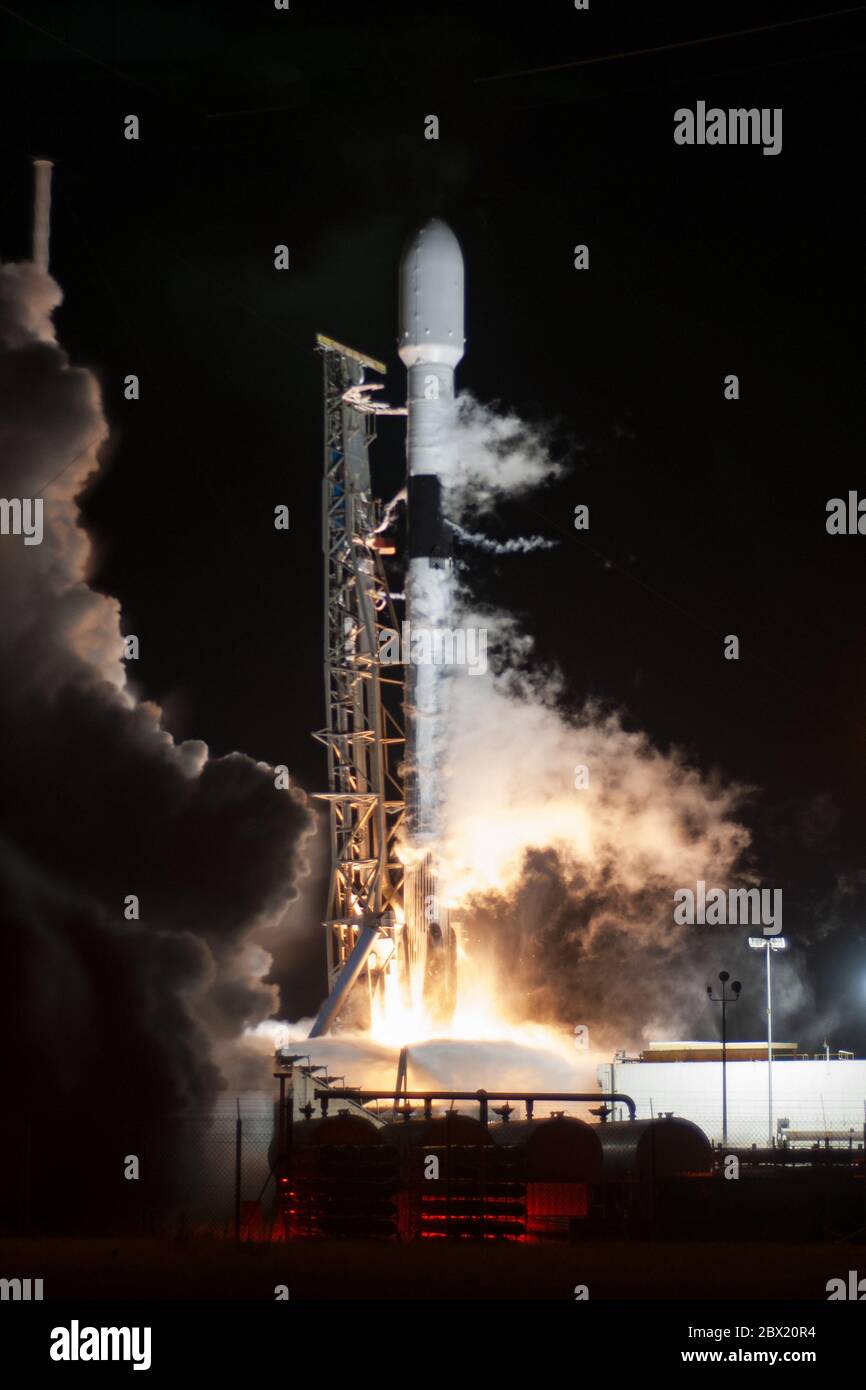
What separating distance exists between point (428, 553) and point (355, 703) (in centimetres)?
370

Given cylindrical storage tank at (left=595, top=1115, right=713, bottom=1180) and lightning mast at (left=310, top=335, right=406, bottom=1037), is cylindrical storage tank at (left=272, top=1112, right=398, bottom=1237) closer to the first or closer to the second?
cylindrical storage tank at (left=595, top=1115, right=713, bottom=1180)

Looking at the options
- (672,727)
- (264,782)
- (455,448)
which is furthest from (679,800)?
(264,782)

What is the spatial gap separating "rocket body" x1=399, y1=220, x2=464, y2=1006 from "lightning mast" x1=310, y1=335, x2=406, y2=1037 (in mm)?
634

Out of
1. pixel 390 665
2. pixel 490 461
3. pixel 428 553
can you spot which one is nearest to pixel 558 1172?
pixel 390 665

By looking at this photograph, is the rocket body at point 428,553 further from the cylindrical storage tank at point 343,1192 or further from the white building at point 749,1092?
the cylindrical storage tank at point 343,1192

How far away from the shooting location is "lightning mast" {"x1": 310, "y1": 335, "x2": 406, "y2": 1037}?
43594mm

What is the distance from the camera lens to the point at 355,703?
43938mm

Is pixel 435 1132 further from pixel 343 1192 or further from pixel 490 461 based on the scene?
pixel 490 461

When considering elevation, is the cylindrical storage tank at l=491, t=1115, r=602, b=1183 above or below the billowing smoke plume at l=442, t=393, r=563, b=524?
below

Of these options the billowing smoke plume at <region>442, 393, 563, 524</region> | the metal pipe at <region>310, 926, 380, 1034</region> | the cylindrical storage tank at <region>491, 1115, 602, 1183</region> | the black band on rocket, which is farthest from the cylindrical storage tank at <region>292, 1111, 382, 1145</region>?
the billowing smoke plume at <region>442, 393, 563, 524</region>
